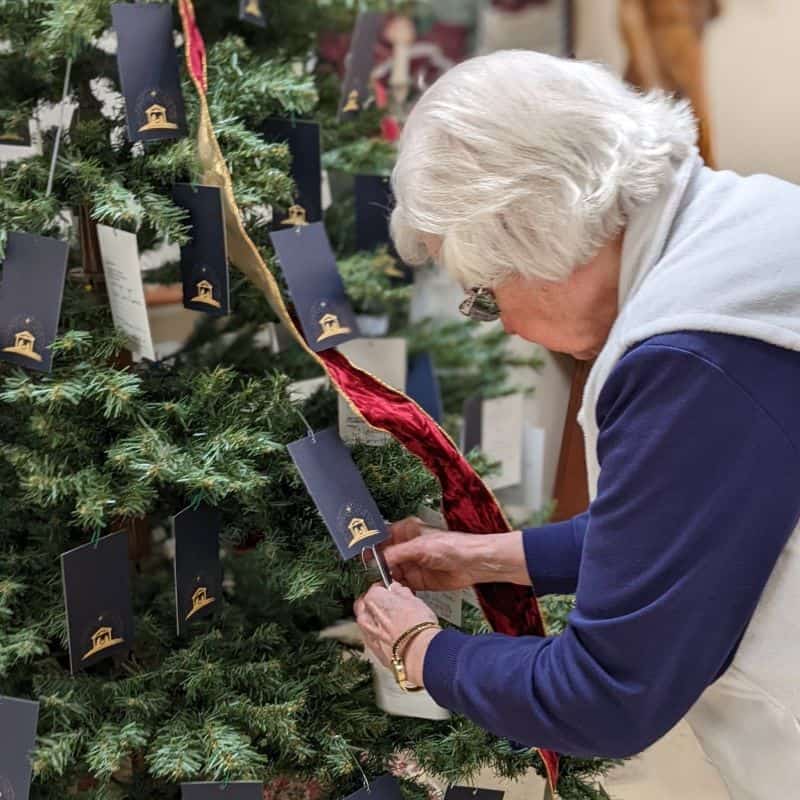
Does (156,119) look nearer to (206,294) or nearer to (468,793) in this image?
(206,294)

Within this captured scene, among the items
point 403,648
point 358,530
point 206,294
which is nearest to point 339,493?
point 358,530

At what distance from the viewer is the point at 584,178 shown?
757 millimetres

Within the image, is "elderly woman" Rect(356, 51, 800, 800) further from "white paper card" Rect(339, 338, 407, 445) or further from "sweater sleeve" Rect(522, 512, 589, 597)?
"white paper card" Rect(339, 338, 407, 445)

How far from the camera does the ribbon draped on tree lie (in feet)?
3.28

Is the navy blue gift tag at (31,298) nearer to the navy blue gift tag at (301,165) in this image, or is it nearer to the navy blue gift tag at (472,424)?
the navy blue gift tag at (301,165)

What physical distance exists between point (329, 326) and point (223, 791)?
1.59 ft

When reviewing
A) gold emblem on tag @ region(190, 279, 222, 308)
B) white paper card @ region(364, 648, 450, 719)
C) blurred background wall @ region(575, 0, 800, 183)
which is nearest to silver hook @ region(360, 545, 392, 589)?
white paper card @ region(364, 648, 450, 719)

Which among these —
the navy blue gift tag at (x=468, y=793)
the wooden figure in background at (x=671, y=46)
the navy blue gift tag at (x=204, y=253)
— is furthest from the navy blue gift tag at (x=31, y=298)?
the wooden figure in background at (x=671, y=46)

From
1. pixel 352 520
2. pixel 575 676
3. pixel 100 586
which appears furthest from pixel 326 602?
pixel 575 676

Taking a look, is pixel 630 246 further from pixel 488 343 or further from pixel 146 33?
pixel 488 343

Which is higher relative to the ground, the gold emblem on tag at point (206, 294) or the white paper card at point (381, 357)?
the gold emblem on tag at point (206, 294)

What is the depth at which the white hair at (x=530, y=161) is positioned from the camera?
0.76m

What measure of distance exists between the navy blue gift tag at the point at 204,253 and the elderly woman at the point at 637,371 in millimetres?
215

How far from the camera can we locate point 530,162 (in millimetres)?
754
